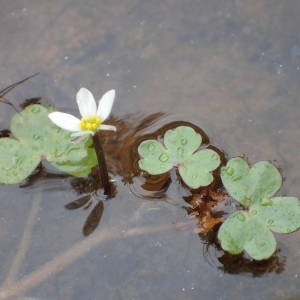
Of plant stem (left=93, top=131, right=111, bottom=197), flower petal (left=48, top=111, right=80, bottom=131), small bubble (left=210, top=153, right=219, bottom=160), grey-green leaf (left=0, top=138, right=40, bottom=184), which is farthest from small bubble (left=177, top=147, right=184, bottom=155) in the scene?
grey-green leaf (left=0, top=138, right=40, bottom=184)

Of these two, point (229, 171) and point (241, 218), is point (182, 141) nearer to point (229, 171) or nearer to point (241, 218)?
point (229, 171)

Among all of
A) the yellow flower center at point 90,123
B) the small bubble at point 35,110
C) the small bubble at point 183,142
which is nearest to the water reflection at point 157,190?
the small bubble at point 183,142

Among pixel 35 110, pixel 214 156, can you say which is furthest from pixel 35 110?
pixel 214 156

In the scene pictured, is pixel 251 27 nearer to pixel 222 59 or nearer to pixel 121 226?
pixel 222 59

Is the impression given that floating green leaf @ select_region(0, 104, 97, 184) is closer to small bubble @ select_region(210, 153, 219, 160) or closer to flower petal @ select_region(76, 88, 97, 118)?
flower petal @ select_region(76, 88, 97, 118)

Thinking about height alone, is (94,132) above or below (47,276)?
above

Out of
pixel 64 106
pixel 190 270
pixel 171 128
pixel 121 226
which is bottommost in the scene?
pixel 190 270

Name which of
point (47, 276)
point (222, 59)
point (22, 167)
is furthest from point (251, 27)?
point (47, 276)
